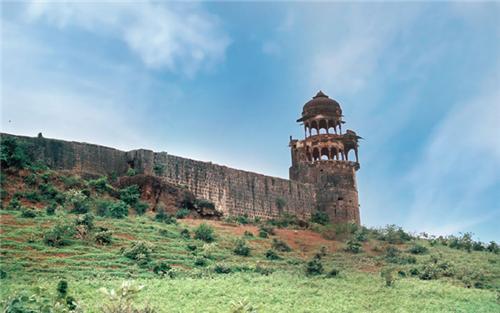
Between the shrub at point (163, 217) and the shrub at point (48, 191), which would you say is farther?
the shrub at point (163, 217)

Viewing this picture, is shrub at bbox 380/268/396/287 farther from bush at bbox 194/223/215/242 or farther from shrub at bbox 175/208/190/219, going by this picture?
shrub at bbox 175/208/190/219

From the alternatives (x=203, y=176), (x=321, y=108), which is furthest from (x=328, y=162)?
(x=203, y=176)

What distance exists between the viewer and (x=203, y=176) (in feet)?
127

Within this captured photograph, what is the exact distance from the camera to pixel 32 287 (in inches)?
747

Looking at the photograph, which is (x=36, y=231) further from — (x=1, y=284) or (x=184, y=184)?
(x=184, y=184)

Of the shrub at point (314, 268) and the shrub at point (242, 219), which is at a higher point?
the shrub at point (242, 219)

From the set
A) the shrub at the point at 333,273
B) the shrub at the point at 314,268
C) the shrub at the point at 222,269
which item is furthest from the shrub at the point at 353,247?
the shrub at the point at 222,269

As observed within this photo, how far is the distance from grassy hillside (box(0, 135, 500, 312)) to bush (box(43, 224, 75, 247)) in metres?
0.06

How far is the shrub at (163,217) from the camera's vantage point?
32.4 meters

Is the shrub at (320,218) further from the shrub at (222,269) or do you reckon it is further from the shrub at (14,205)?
the shrub at (14,205)

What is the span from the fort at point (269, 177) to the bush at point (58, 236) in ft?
26.4

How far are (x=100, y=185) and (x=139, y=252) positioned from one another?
28.7 ft

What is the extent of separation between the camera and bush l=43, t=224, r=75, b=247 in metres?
24.9

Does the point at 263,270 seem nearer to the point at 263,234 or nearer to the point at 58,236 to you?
the point at 58,236
